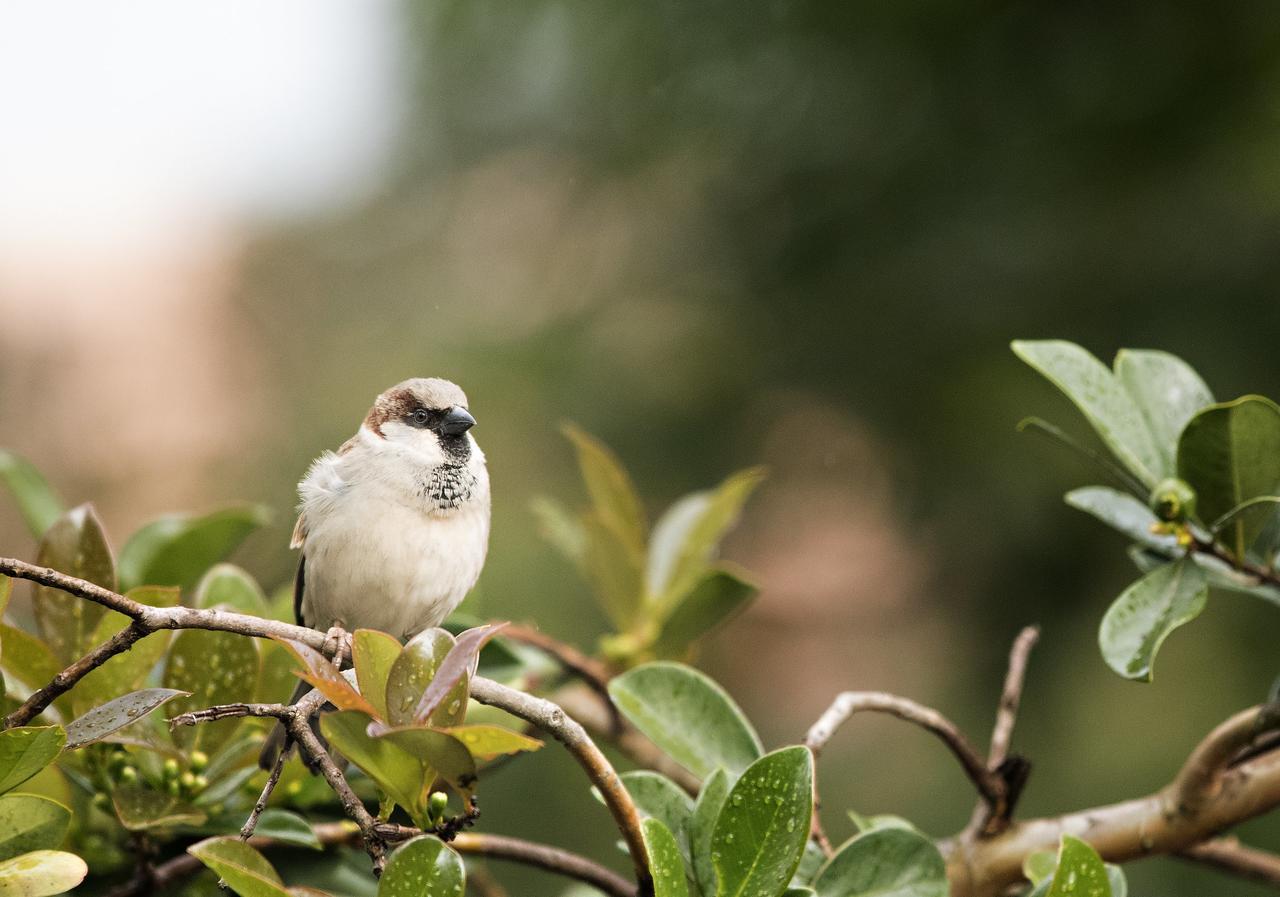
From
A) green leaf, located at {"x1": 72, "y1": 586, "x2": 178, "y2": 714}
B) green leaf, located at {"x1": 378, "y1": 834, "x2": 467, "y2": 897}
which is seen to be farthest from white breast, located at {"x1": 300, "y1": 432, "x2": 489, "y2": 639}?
green leaf, located at {"x1": 378, "y1": 834, "x2": 467, "y2": 897}

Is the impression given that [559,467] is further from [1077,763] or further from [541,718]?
[541,718]

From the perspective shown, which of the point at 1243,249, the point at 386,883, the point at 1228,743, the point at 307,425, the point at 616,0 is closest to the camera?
the point at 386,883

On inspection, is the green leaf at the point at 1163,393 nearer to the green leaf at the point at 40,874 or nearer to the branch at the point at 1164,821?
the branch at the point at 1164,821

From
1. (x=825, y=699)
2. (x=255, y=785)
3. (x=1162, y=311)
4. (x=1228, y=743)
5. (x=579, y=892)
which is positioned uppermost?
(x=1162, y=311)

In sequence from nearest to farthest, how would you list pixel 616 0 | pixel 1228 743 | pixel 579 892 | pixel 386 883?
pixel 386 883, pixel 1228 743, pixel 579 892, pixel 616 0

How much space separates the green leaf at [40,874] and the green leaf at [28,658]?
7.6 inches

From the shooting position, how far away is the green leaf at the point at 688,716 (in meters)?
0.76

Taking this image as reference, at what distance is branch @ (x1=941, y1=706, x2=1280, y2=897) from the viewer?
2.50 ft

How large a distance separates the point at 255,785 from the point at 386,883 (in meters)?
0.34

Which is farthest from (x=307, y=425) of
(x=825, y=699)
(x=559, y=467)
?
(x=825, y=699)

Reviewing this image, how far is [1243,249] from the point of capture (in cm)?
172

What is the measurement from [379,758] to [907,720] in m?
0.35

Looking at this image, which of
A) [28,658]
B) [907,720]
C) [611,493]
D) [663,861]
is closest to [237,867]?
[663,861]

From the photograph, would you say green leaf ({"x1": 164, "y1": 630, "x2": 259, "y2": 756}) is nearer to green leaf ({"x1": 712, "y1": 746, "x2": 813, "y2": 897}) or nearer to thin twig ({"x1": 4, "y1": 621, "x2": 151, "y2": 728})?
thin twig ({"x1": 4, "y1": 621, "x2": 151, "y2": 728})
